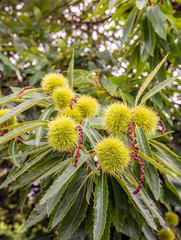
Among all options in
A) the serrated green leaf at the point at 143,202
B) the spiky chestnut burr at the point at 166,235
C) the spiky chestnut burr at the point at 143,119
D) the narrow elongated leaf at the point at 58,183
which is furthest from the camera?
the spiky chestnut burr at the point at 166,235

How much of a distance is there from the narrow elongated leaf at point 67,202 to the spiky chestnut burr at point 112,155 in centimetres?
21

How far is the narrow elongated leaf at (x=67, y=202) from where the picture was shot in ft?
2.95

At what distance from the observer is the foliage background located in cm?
148

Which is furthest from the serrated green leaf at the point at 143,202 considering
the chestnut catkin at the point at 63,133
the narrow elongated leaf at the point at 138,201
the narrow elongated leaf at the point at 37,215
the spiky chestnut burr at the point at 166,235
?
the spiky chestnut burr at the point at 166,235

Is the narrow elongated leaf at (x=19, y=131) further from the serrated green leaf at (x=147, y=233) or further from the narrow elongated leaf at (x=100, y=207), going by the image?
the serrated green leaf at (x=147, y=233)

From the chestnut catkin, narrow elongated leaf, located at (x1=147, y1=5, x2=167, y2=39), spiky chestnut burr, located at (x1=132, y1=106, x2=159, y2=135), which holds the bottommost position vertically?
spiky chestnut burr, located at (x1=132, y1=106, x2=159, y2=135)

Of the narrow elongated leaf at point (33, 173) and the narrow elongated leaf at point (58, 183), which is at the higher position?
the narrow elongated leaf at point (33, 173)

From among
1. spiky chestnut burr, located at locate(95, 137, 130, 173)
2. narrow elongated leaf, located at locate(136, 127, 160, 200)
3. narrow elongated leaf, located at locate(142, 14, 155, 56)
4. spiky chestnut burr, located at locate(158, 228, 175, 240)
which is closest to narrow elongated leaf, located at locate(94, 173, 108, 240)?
spiky chestnut burr, located at locate(95, 137, 130, 173)

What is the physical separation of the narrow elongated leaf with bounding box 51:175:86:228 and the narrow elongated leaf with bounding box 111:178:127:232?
0.17 m

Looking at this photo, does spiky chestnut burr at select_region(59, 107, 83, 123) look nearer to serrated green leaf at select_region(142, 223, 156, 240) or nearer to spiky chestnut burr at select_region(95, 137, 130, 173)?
spiky chestnut burr at select_region(95, 137, 130, 173)

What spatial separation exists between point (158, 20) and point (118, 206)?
43.5 inches

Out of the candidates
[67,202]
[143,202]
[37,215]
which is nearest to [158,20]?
[143,202]

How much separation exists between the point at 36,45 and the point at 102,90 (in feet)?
5.18

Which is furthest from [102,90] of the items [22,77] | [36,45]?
[36,45]
